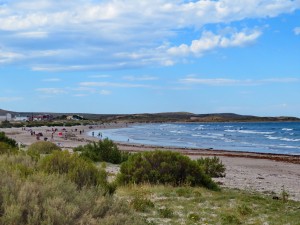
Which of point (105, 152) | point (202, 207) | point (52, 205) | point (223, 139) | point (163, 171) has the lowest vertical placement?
point (223, 139)

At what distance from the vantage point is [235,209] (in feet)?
33.7

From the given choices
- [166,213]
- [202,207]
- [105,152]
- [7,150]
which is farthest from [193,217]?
[105,152]

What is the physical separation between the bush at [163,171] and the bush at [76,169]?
3802mm

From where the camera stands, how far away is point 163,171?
1369 cm

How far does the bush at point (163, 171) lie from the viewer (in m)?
13.5

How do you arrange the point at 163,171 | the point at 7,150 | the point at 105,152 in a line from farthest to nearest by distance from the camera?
the point at 105,152 < the point at 7,150 < the point at 163,171

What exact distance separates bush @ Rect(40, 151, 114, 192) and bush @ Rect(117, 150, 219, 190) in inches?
150

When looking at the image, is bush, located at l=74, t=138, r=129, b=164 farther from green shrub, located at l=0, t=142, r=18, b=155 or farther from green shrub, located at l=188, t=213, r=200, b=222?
green shrub, located at l=188, t=213, r=200, b=222

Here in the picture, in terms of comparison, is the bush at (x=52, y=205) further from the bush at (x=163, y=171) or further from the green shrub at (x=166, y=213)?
the bush at (x=163, y=171)

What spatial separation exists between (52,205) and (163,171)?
8.23 metres

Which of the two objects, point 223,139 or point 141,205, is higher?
point 141,205

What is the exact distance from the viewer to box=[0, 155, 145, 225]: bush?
5457mm

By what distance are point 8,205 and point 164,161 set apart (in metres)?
8.45

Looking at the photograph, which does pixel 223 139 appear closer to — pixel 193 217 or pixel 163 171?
pixel 163 171
